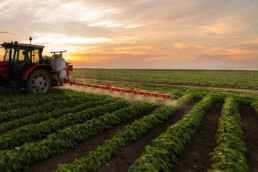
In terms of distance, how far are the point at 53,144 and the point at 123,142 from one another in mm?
1945

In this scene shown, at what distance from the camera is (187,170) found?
5.36 metres

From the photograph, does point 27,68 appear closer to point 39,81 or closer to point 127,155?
point 39,81

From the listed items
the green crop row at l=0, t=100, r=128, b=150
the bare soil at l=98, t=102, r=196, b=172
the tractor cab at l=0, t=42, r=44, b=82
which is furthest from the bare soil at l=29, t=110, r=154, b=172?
the tractor cab at l=0, t=42, r=44, b=82

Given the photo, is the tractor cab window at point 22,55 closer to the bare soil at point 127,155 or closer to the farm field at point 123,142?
the farm field at point 123,142

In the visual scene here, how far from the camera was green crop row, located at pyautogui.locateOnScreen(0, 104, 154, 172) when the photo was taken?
5.10 m

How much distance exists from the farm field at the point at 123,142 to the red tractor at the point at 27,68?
2.16m

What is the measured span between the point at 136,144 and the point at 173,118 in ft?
11.9

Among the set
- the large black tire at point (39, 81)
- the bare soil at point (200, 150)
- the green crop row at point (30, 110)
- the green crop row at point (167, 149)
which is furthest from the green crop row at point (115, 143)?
the large black tire at point (39, 81)

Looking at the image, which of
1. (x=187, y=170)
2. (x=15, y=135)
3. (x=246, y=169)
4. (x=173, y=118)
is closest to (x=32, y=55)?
(x=15, y=135)

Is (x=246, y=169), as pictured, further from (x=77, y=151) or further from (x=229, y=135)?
(x=77, y=151)

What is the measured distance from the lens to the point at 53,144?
6.11 metres

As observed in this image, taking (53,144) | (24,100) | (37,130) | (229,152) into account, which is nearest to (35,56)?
(24,100)

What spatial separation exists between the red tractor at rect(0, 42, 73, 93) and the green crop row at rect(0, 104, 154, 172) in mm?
5990

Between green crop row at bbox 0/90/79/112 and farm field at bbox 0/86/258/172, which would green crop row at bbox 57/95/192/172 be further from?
green crop row at bbox 0/90/79/112
